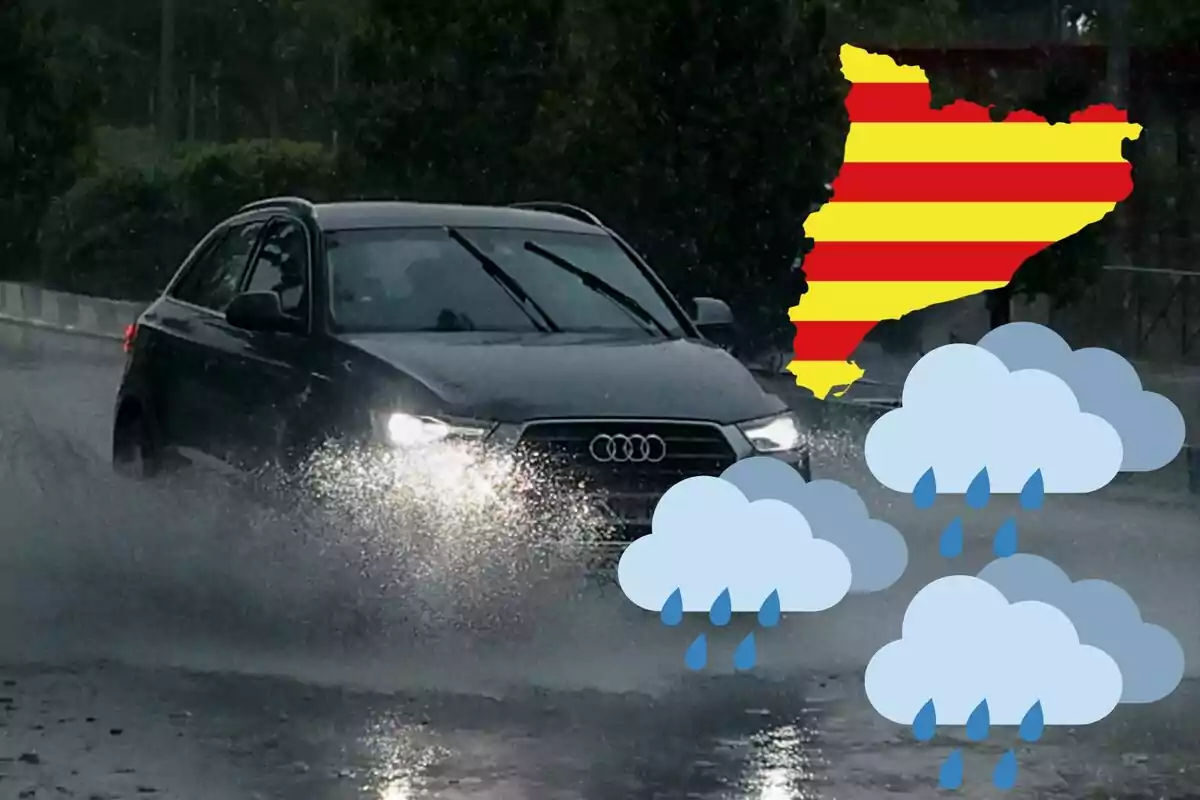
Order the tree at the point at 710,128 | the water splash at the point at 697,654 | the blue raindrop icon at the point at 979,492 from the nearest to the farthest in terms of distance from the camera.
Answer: the water splash at the point at 697,654 < the blue raindrop icon at the point at 979,492 < the tree at the point at 710,128

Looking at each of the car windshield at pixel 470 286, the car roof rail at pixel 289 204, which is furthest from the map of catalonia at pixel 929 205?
the car roof rail at pixel 289 204

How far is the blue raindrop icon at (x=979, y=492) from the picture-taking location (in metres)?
11.2

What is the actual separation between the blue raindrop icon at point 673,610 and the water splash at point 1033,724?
1.67 metres

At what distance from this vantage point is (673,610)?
331 inches

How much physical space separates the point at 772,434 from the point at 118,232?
53.8ft

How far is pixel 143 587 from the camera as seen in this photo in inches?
350

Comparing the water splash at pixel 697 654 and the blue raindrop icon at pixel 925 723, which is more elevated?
the water splash at pixel 697 654

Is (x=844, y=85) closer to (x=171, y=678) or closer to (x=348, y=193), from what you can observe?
(x=348, y=193)

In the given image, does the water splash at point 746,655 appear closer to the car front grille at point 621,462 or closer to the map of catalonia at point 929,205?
the car front grille at point 621,462

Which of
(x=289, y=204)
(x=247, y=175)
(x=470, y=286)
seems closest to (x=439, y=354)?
(x=470, y=286)

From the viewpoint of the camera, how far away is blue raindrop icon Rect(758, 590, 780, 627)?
8.41m

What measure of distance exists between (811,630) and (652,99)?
9.14m

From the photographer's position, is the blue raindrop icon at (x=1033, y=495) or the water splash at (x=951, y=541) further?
the blue raindrop icon at (x=1033, y=495)

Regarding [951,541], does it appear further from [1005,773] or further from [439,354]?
[1005,773]
